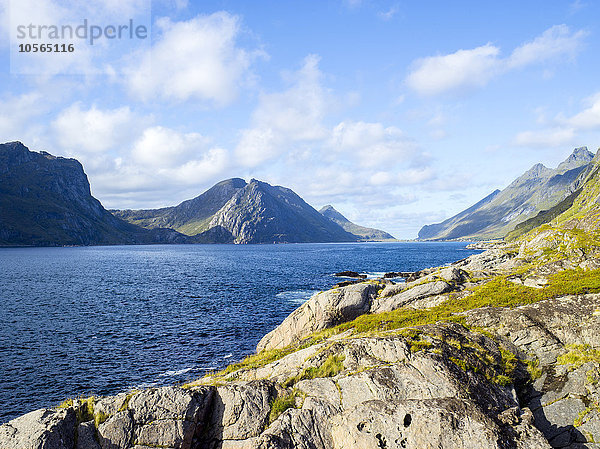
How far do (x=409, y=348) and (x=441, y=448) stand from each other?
513 cm

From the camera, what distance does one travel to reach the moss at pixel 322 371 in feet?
51.4

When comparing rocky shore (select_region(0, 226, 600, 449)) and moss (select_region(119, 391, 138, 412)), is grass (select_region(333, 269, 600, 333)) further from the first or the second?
moss (select_region(119, 391, 138, 412))

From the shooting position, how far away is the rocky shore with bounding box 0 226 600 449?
11953 millimetres

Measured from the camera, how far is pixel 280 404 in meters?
14.2

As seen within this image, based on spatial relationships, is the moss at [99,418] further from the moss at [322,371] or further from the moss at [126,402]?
the moss at [322,371]

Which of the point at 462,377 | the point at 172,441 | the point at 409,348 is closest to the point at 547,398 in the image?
the point at 462,377

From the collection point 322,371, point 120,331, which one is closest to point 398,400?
point 322,371

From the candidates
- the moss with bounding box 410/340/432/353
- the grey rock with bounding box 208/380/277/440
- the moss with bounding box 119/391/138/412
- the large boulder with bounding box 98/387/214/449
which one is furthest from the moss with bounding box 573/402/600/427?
the moss with bounding box 119/391/138/412

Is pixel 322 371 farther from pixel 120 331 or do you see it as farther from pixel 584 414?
pixel 120 331

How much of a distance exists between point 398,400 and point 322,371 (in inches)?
157

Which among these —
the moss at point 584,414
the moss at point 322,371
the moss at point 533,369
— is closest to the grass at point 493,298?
the moss at point 533,369

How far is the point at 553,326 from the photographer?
1838 cm

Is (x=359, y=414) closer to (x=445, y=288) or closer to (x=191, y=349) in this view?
(x=445, y=288)

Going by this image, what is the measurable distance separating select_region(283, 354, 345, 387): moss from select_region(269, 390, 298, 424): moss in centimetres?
91
